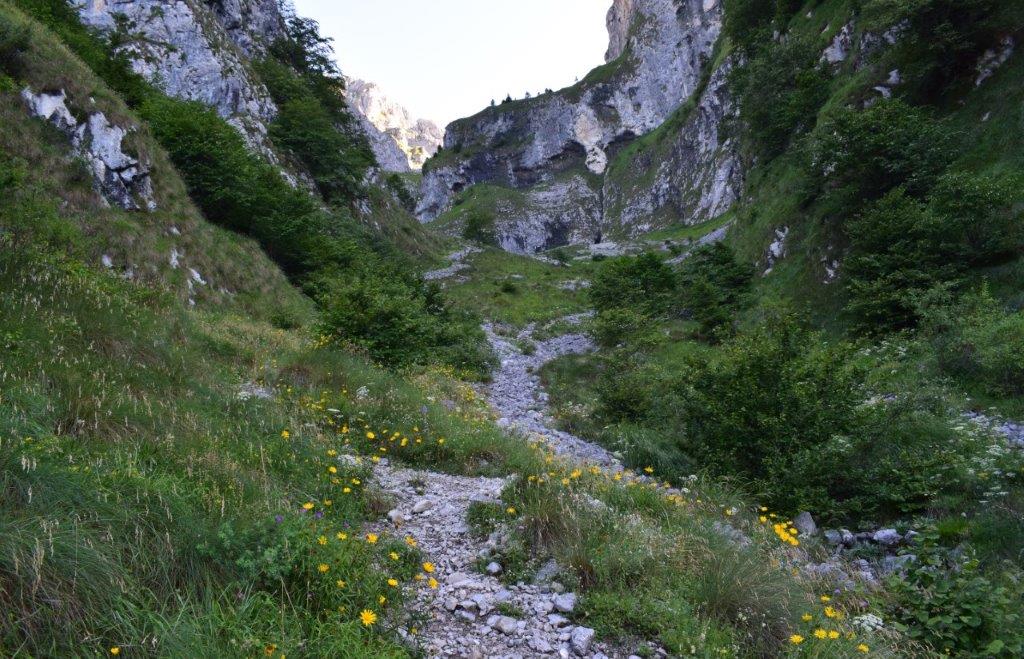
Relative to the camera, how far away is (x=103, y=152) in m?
13.6

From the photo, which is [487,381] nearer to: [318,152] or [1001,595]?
[1001,595]

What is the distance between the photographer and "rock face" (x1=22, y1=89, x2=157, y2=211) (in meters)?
12.5

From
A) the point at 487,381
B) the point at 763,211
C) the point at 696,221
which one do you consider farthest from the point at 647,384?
the point at 696,221

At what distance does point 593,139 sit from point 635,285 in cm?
11764

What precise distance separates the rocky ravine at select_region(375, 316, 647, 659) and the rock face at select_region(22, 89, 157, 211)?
487 inches

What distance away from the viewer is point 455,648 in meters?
3.56

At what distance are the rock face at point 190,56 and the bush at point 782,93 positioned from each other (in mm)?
29544

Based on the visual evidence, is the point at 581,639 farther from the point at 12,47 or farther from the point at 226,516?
the point at 12,47

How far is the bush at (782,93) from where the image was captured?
26.3m

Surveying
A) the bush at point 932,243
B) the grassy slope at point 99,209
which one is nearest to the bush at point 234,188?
the grassy slope at point 99,209

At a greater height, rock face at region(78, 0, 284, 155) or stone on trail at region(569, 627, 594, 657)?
rock face at region(78, 0, 284, 155)

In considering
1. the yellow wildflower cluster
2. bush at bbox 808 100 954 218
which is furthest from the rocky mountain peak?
the yellow wildflower cluster

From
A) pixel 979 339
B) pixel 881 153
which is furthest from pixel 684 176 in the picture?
pixel 979 339

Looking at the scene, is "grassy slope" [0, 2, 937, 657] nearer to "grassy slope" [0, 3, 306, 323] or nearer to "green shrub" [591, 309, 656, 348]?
"grassy slope" [0, 3, 306, 323]
